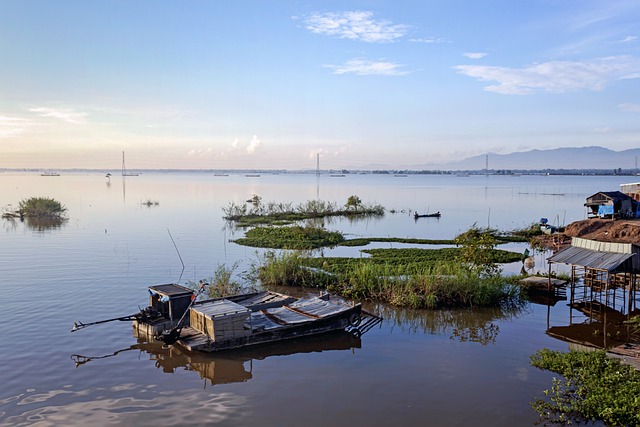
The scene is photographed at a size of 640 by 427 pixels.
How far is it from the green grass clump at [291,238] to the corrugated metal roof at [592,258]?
15210mm

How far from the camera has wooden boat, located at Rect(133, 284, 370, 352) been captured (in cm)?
1206

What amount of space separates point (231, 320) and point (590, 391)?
8.32 meters

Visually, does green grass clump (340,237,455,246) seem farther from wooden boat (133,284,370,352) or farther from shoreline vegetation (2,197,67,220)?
shoreline vegetation (2,197,67,220)

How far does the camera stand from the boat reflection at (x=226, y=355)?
37.7 feet

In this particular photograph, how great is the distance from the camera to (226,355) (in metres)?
12.2

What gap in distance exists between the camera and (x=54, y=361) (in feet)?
38.7

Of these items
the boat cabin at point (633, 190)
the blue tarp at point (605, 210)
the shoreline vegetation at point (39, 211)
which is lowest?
the shoreline vegetation at point (39, 211)

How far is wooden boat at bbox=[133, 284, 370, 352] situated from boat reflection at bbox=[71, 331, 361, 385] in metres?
0.22

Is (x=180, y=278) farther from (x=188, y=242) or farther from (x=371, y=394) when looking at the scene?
(x=371, y=394)

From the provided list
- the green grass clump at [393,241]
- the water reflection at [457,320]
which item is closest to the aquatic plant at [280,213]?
the green grass clump at [393,241]

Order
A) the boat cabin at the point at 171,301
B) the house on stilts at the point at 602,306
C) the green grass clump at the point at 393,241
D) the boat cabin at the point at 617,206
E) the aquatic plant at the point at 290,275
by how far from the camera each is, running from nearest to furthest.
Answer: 1. the boat cabin at the point at 171,301
2. the house on stilts at the point at 602,306
3. the aquatic plant at the point at 290,275
4. the boat cabin at the point at 617,206
5. the green grass clump at the point at 393,241

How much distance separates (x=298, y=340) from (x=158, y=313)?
4.08 metres

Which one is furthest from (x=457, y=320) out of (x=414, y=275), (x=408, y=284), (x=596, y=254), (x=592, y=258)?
(x=596, y=254)

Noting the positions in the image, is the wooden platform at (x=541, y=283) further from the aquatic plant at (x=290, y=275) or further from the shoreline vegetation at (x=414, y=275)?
the aquatic plant at (x=290, y=275)
